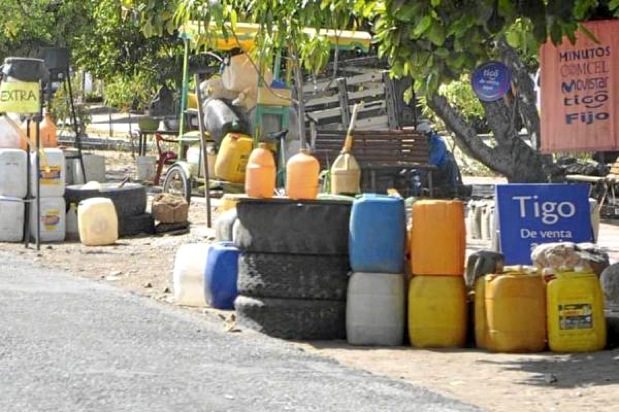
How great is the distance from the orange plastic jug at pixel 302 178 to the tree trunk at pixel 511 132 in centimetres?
928

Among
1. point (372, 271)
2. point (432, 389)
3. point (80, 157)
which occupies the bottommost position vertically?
point (432, 389)

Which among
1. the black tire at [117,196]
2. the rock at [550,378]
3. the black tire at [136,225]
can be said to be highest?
the black tire at [117,196]

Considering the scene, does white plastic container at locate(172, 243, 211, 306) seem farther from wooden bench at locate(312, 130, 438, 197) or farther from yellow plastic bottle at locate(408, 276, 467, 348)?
wooden bench at locate(312, 130, 438, 197)

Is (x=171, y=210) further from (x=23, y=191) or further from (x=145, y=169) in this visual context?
(x=145, y=169)

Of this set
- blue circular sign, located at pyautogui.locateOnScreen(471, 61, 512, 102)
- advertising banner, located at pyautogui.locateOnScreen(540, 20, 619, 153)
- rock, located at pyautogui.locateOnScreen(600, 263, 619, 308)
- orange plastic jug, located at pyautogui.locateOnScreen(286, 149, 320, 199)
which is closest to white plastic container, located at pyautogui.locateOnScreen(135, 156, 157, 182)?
blue circular sign, located at pyautogui.locateOnScreen(471, 61, 512, 102)

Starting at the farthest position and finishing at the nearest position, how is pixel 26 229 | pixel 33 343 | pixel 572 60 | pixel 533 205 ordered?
pixel 26 229
pixel 533 205
pixel 572 60
pixel 33 343

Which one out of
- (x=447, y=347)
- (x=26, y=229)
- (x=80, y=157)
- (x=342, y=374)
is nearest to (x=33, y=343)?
(x=342, y=374)

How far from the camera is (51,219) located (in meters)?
17.4

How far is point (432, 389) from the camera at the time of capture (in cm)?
875

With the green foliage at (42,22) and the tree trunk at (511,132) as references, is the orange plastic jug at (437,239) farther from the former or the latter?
the green foliage at (42,22)

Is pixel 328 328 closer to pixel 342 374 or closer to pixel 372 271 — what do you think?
pixel 372 271

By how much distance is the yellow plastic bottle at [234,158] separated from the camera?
66.7 feet

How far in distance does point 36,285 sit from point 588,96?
506 centimetres

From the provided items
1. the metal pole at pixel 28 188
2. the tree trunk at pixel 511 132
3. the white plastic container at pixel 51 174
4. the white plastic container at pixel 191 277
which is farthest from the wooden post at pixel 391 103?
the white plastic container at pixel 191 277
